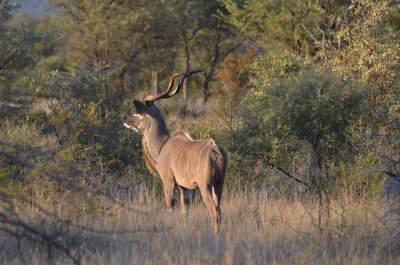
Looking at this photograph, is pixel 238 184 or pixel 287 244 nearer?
pixel 287 244

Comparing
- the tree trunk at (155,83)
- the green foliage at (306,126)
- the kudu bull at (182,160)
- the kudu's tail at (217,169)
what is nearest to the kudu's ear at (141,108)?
the kudu bull at (182,160)

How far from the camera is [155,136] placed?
8.91m

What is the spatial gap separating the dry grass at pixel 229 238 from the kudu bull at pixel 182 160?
0.30 meters

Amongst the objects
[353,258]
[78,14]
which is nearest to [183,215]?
[353,258]

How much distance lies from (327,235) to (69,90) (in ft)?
17.8

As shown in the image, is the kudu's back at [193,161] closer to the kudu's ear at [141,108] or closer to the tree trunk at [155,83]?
the kudu's ear at [141,108]

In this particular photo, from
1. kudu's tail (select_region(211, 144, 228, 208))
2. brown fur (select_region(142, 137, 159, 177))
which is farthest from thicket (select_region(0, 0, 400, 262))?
kudu's tail (select_region(211, 144, 228, 208))

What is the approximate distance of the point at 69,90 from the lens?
417 inches

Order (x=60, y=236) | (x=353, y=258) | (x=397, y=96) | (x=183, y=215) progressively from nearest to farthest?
1. (x=353, y=258)
2. (x=60, y=236)
3. (x=183, y=215)
4. (x=397, y=96)

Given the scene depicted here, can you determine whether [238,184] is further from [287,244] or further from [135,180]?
[287,244]

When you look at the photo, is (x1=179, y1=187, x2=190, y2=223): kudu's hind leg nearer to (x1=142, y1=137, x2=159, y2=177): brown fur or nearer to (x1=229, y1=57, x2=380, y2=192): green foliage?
(x1=142, y1=137, x2=159, y2=177): brown fur

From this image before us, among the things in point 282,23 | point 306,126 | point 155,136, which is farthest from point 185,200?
point 282,23

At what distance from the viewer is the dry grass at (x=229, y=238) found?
5.57 metres

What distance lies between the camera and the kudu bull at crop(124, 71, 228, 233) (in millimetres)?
6996
